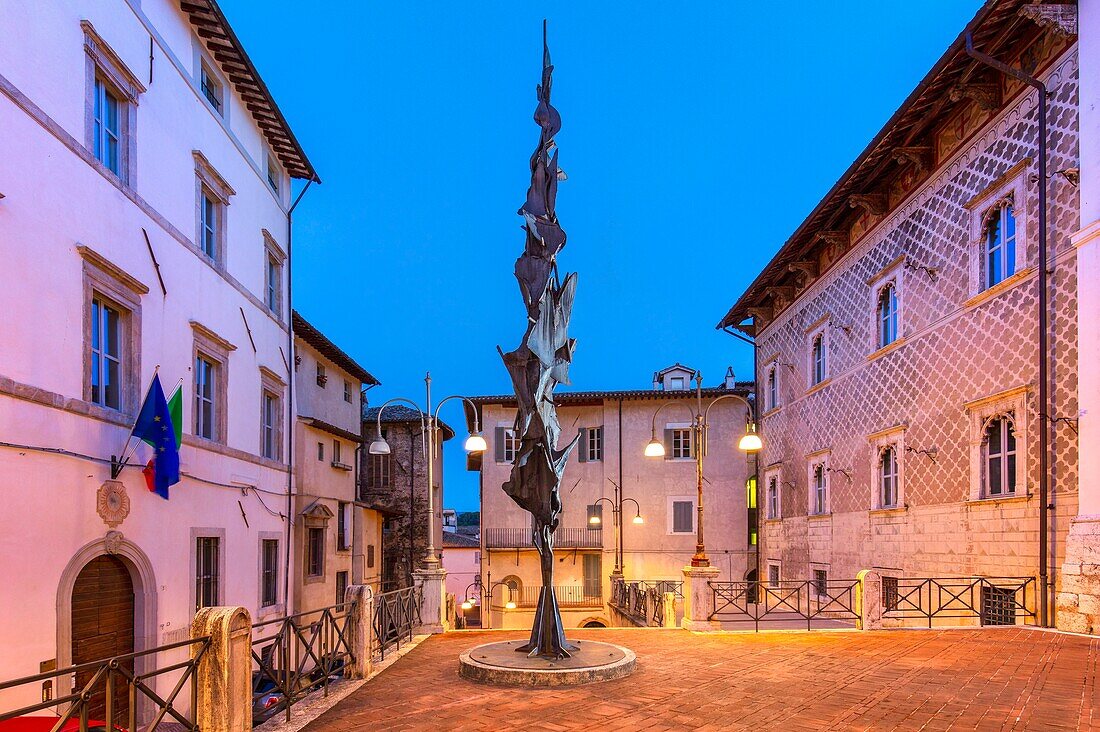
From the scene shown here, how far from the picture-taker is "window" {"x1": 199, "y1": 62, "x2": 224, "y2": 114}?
15977 millimetres

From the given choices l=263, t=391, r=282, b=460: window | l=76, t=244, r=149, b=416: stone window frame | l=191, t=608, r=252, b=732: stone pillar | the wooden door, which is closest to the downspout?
l=263, t=391, r=282, b=460: window

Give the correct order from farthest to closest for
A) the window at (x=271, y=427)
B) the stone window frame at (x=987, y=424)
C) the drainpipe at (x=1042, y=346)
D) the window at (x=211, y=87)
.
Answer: the window at (x=271, y=427) < the window at (x=211, y=87) < the stone window frame at (x=987, y=424) < the drainpipe at (x=1042, y=346)

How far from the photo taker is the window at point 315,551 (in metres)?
23.3

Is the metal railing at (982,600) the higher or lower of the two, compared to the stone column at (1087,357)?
lower

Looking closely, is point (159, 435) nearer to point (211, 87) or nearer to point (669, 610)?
point (211, 87)

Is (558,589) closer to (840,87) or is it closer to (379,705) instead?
(379,705)

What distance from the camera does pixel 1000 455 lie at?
13977 millimetres

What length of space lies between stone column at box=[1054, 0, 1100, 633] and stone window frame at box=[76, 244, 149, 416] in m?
14.7

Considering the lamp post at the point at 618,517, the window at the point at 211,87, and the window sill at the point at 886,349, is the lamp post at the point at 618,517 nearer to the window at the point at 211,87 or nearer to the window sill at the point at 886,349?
the window sill at the point at 886,349

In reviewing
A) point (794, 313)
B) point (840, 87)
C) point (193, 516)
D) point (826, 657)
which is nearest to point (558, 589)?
point (794, 313)

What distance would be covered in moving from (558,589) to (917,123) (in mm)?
23995

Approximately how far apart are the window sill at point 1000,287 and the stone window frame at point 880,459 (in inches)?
149

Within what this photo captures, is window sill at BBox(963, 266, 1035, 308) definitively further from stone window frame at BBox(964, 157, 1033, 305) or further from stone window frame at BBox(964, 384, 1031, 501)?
stone window frame at BBox(964, 384, 1031, 501)

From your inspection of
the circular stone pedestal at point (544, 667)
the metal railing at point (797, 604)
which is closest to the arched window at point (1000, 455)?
the metal railing at point (797, 604)
